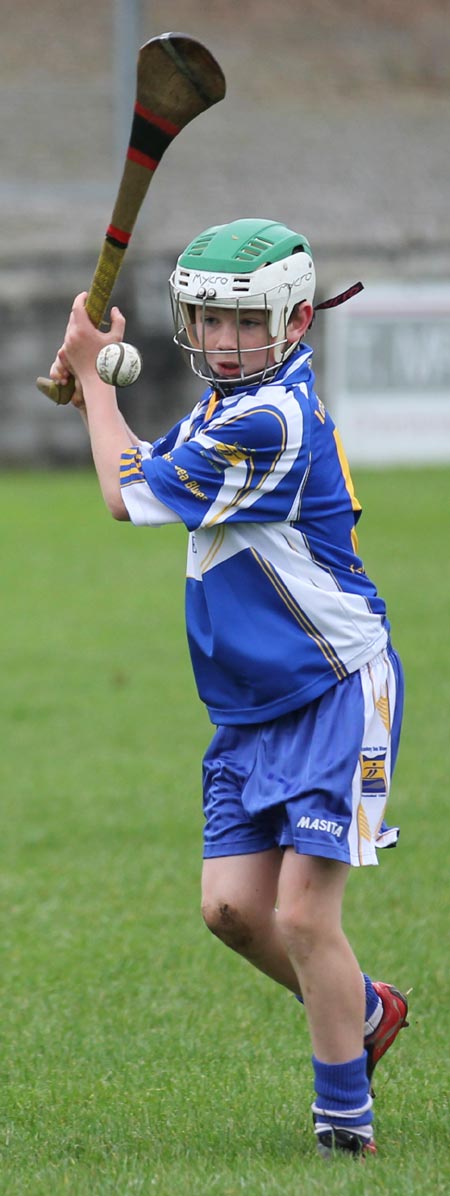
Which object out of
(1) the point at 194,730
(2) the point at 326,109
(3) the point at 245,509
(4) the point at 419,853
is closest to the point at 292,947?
(3) the point at 245,509

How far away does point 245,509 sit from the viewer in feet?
11.4

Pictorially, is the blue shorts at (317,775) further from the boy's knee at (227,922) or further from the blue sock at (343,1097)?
the blue sock at (343,1097)

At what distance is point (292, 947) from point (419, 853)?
2815 mm

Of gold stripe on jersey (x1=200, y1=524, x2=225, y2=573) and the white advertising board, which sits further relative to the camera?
the white advertising board

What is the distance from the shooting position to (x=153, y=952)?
520 centimetres

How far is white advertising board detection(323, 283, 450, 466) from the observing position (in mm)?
16891

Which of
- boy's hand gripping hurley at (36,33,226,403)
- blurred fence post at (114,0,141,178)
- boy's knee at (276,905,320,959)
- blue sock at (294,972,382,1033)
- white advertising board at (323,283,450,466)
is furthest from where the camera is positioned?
blurred fence post at (114,0,141,178)

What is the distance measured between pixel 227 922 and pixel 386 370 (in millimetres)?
13624

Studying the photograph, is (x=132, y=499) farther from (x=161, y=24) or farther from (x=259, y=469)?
(x=161, y=24)

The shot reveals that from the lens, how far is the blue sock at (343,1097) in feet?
11.3

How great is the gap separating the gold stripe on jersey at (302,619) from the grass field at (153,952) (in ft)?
3.18

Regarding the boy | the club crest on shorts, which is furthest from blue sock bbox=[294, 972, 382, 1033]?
the club crest on shorts

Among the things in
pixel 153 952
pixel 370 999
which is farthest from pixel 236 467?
pixel 153 952

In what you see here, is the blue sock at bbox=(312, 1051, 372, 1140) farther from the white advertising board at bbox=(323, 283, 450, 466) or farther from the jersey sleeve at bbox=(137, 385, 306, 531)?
the white advertising board at bbox=(323, 283, 450, 466)
